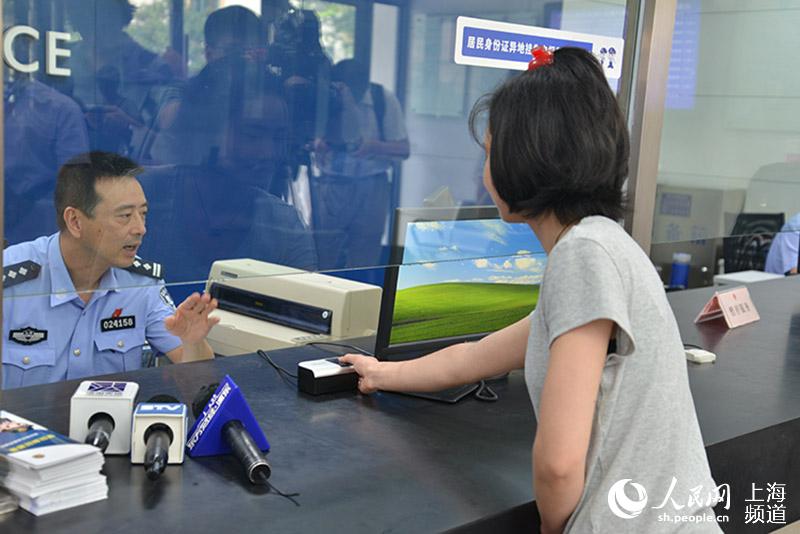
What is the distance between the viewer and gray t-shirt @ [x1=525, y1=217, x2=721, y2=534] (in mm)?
1151

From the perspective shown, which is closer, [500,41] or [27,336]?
[500,41]

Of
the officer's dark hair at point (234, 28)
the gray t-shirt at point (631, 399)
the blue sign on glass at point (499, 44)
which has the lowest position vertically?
the gray t-shirt at point (631, 399)

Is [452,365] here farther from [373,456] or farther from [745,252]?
[745,252]

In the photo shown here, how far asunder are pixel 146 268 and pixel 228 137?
0.32m

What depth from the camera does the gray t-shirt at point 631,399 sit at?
1.15 metres

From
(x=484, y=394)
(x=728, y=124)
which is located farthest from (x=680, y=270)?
(x=484, y=394)

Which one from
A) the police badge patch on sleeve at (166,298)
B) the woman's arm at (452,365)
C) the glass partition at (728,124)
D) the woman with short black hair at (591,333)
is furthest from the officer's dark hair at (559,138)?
the police badge patch on sleeve at (166,298)

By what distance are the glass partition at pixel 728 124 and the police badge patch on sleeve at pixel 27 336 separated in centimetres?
172

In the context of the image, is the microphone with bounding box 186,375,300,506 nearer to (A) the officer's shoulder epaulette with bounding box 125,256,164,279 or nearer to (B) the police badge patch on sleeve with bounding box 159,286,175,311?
(A) the officer's shoulder epaulette with bounding box 125,256,164,279

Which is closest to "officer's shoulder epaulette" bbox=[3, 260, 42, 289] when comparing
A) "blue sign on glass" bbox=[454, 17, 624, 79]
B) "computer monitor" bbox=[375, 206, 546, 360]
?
"computer monitor" bbox=[375, 206, 546, 360]

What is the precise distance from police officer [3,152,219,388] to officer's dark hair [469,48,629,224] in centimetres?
79

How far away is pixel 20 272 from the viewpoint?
1.55 m

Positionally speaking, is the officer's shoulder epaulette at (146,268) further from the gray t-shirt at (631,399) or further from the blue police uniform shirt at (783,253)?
the blue police uniform shirt at (783,253)

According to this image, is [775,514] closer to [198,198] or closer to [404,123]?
[404,123]
